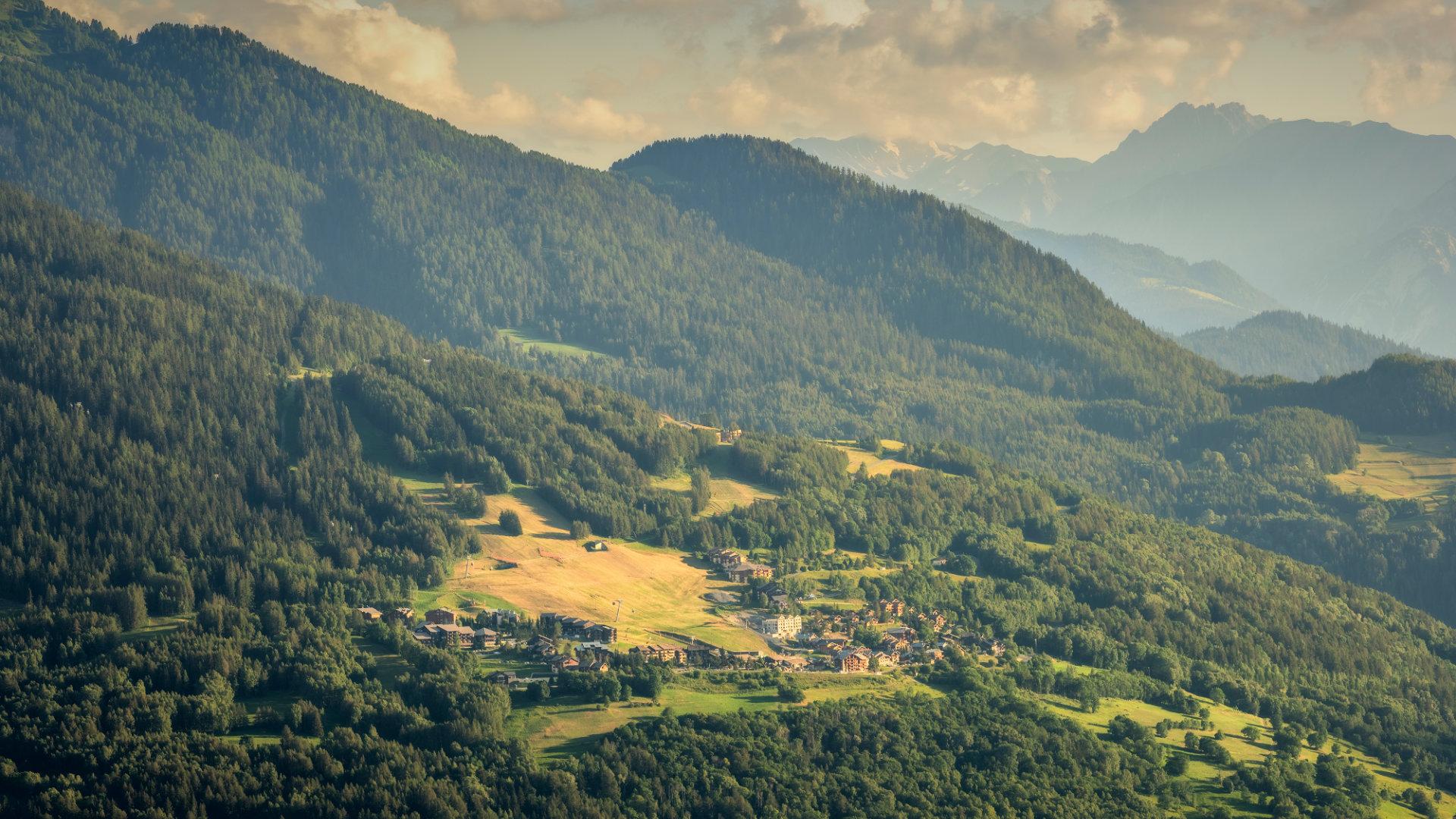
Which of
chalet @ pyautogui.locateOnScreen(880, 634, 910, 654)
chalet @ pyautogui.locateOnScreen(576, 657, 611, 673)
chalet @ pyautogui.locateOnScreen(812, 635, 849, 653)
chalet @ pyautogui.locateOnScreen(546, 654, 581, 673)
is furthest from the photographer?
chalet @ pyautogui.locateOnScreen(880, 634, 910, 654)

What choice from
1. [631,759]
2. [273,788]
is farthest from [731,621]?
[273,788]

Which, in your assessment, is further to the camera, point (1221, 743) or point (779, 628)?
point (779, 628)

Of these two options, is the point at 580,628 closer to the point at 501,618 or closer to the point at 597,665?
the point at 501,618

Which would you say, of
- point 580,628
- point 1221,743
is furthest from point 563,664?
point 1221,743

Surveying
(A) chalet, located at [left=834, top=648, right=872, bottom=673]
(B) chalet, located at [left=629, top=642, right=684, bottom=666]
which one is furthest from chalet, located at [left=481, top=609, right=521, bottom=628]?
(A) chalet, located at [left=834, top=648, right=872, bottom=673]

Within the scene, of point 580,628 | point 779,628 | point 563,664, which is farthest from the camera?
point 779,628

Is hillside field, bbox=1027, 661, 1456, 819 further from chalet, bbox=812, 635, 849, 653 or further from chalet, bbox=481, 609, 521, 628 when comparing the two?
chalet, bbox=481, 609, 521, 628

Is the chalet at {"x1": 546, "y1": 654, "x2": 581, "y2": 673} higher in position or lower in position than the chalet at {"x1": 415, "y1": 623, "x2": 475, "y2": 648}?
lower
